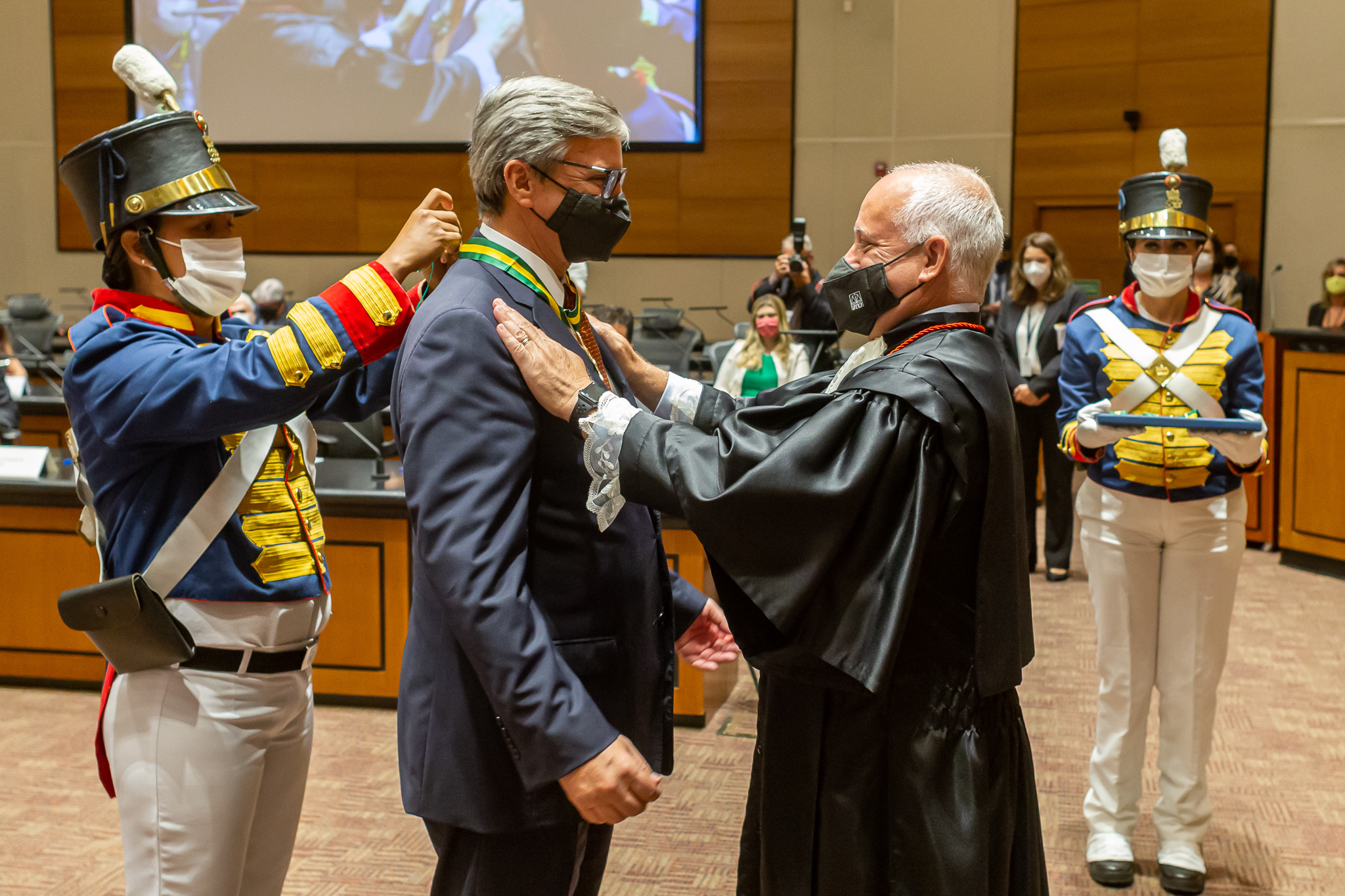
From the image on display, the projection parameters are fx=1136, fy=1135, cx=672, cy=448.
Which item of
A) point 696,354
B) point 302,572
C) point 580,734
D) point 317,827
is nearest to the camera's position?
point 580,734

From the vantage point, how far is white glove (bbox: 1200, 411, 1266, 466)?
8.86ft

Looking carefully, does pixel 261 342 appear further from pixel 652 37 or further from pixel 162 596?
pixel 652 37

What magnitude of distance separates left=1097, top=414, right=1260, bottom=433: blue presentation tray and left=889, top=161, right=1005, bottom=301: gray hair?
48.8 inches

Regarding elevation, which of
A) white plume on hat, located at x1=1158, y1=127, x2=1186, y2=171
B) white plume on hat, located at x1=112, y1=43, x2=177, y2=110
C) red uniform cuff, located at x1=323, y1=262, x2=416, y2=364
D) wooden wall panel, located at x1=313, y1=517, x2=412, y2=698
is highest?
white plume on hat, located at x1=1158, y1=127, x2=1186, y2=171

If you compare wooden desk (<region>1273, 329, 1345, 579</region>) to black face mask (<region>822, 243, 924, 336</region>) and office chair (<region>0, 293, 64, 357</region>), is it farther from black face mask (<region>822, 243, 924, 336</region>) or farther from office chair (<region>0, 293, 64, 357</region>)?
office chair (<region>0, 293, 64, 357</region>)

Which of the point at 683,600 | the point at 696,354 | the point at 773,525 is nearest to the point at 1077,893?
the point at 683,600

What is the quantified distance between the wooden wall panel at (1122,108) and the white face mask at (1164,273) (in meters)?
7.56

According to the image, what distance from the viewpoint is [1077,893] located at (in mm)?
2877

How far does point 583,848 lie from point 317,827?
1.84 meters

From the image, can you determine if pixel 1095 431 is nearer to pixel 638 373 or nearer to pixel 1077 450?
pixel 1077 450

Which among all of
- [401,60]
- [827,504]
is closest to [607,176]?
[827,504]

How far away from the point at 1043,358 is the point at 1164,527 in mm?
3281

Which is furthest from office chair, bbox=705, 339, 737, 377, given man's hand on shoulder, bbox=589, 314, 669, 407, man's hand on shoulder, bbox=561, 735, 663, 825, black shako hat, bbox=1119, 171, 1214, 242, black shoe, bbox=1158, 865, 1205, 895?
man's hand on shoulder, bbox=561, 735, 663, 825

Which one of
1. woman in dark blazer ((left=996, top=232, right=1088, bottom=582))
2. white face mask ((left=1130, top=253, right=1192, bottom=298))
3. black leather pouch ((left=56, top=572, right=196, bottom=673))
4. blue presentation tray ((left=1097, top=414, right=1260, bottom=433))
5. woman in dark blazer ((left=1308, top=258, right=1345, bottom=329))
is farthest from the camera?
woman in dark blazer ((left=1308, top=258, right=1345, bottom=329))
